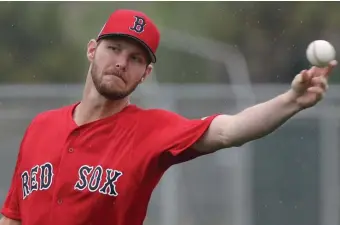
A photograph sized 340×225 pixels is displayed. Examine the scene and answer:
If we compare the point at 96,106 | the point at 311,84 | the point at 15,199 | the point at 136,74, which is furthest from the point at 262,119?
the point at 15,199

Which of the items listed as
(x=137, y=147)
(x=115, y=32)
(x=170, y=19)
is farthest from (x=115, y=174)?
(x=170, y=19)

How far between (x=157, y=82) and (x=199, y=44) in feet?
1.41

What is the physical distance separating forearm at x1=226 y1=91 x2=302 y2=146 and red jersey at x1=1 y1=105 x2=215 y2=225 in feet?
0.42

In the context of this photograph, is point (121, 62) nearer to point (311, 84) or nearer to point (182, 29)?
point (311, 84)

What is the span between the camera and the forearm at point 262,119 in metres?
2.60

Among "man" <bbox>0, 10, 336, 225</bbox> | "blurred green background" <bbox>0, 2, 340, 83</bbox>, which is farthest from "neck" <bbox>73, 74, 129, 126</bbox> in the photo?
"blurred green background" <bbox>0, 2, 340, 83</bbox>

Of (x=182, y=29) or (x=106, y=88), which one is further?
(x=182, y=29)

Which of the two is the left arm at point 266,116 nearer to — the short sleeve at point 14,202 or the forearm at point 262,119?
the forearm at point 262,119

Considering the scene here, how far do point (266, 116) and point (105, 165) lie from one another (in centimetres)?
57

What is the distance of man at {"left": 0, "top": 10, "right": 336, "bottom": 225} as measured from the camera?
9.65 feet

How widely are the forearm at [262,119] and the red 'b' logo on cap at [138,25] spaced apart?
0.45 metres

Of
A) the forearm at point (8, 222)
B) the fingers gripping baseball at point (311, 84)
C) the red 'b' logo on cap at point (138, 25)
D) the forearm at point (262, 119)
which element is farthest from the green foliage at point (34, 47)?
the fingers gripping baseball at point (311, 84)

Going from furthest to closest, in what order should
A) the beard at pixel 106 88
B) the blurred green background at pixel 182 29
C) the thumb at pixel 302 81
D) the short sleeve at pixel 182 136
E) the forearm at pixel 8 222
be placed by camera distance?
the blurred green background at pixel 182 29 → the forearm at pixel 8 222 → the beard at pixel 106 88 → the short sleeve at pixel 182 136 → the thumb at pixel 302 81

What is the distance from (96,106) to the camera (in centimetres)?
310
